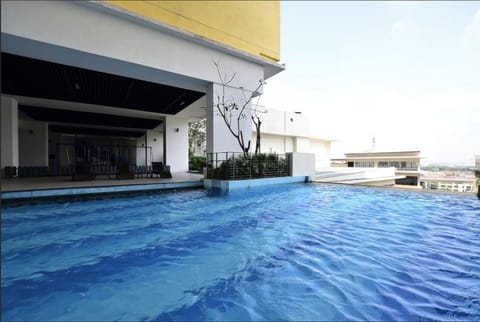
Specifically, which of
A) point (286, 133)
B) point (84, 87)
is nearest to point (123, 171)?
point (84, 87)

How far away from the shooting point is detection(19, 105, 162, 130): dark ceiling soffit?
1146cm

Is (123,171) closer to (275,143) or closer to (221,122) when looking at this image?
(221,122)

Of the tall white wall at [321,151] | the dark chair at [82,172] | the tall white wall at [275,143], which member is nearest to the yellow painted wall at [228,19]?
the dark chair at [82,172]

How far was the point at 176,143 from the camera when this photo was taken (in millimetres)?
13664

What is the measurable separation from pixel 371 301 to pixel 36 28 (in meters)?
8.05

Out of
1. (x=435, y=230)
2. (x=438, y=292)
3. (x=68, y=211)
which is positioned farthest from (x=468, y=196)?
(x=68, y=211)

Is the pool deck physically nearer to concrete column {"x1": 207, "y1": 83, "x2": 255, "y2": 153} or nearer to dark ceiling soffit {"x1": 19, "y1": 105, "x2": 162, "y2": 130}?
concrete column {"x1": 207, "y1": 83, "x2": 255, "y2": 153}

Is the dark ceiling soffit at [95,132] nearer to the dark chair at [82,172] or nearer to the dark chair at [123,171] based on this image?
the dark chair at [123,171]

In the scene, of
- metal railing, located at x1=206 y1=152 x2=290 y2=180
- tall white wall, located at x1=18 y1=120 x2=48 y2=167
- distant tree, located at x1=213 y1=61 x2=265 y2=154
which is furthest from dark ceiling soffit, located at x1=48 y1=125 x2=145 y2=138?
metal railing, located at x1=206 y1=152 x2=290 y2=180

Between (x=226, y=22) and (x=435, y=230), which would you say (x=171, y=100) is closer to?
(x=226, y=22)

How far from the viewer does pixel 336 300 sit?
2094mm

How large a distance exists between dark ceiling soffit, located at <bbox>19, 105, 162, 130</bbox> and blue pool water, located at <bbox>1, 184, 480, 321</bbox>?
8.79 m

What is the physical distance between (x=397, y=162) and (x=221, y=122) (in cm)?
2957

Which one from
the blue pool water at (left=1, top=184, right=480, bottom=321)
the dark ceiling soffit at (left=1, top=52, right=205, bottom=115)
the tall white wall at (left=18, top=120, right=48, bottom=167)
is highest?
the dark ceiling soffit at (left=1, top=52, right=205, bottom=115)
